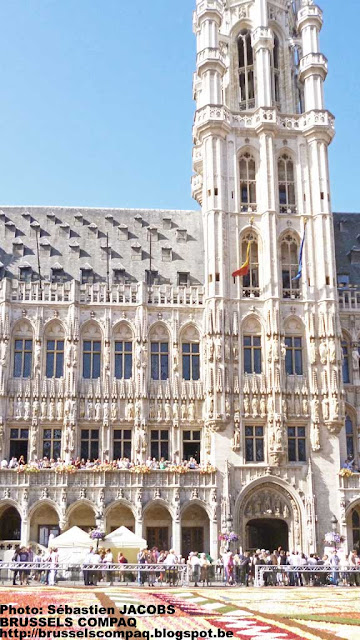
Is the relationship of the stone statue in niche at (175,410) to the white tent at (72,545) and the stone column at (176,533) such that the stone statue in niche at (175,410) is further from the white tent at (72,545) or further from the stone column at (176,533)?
the white tent at (72,545)

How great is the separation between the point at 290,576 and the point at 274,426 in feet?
50.4

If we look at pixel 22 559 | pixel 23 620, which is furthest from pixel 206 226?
pixel 23 620

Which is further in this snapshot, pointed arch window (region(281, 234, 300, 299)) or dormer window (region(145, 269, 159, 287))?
dormer window (region(145, 269, 159, 287))

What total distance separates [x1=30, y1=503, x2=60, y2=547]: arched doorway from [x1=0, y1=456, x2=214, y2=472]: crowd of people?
2614mm

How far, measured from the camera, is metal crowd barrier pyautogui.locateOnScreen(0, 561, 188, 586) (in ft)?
108

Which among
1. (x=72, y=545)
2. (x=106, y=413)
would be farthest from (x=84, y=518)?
(x=72, y=545)

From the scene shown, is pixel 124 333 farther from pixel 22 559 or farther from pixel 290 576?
pixel 290 576

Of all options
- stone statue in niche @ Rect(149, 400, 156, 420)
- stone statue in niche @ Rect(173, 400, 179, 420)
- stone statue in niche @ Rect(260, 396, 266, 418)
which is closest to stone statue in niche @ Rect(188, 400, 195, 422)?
stone statue in niche @ Rect(173, 400, 179, 420)

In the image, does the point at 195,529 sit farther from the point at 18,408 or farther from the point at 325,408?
the point at 18,408

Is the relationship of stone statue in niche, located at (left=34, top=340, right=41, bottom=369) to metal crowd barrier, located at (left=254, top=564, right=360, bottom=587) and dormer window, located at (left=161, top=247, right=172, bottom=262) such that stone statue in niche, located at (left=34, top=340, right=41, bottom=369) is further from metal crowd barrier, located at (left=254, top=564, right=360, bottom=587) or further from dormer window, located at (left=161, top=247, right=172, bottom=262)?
metal crowd barrier, located at (left=254, top=564, right=360, bottom=587)

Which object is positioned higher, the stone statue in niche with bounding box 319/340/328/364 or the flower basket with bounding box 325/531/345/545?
the stone statue in niche with bounding box 319/340/328/364

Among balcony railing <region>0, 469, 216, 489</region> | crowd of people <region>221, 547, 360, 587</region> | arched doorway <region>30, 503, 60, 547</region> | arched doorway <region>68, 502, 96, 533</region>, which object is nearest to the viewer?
crowd of people <region>221, 547, 360, 587</region>

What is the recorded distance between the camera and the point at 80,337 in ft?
169

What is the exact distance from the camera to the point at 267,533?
166 ft
